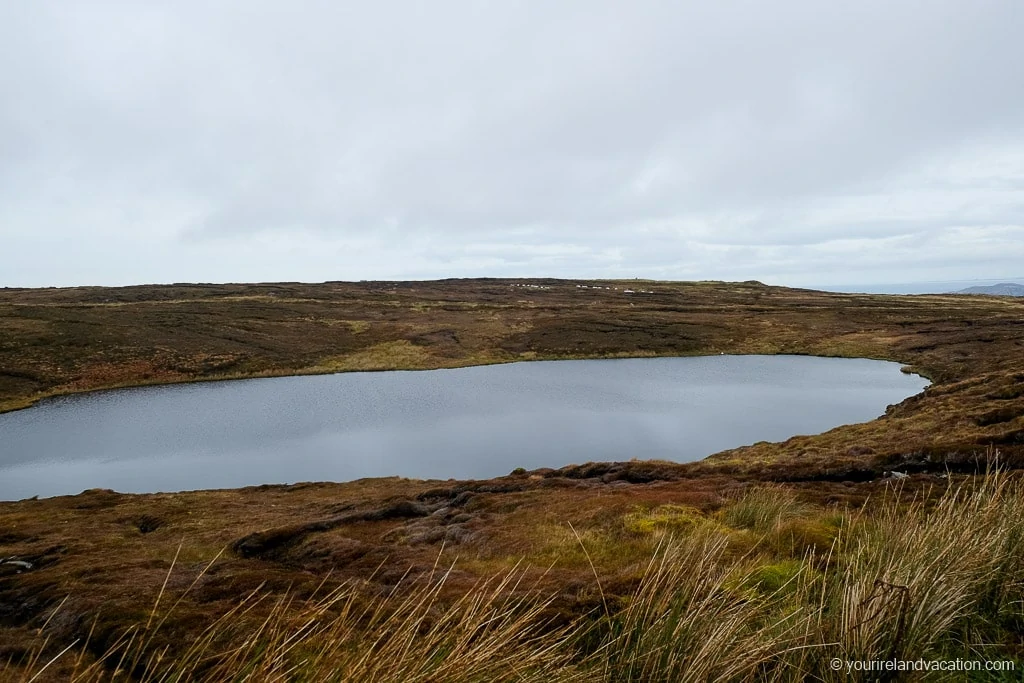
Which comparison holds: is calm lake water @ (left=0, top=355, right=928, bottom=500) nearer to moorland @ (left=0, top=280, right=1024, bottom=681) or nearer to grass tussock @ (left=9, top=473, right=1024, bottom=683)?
moorland @ (left=0, top=280, right=1024, bottom=681)

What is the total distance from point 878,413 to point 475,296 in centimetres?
8498

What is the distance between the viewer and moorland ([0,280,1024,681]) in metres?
4.13

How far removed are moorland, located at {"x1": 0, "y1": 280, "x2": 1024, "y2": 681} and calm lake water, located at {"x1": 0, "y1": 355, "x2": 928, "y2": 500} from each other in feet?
15.1

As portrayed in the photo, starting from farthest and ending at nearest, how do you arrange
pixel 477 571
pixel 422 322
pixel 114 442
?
pixel 422 322
pixel 114 442
pixel 477 571

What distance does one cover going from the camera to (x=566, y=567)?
10.1 metres

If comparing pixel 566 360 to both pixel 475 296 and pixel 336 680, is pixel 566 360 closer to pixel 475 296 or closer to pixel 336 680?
pixel 475 296

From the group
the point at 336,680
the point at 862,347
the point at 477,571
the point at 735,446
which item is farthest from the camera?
the point at 862,347

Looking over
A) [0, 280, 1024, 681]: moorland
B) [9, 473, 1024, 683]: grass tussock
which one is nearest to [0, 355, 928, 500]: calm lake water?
[0, 280, 1024, 681]: moorland

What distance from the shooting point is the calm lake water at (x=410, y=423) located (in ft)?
109

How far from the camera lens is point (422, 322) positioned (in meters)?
84.8

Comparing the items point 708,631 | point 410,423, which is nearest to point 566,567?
point 708,631

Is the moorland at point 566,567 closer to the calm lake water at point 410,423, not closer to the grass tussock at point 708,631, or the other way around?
the grass tussock at point 708,631

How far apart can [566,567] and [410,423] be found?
110ft

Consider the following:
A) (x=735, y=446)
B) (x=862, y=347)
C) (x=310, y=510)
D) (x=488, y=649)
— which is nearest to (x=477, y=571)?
(x=488, y=649)
